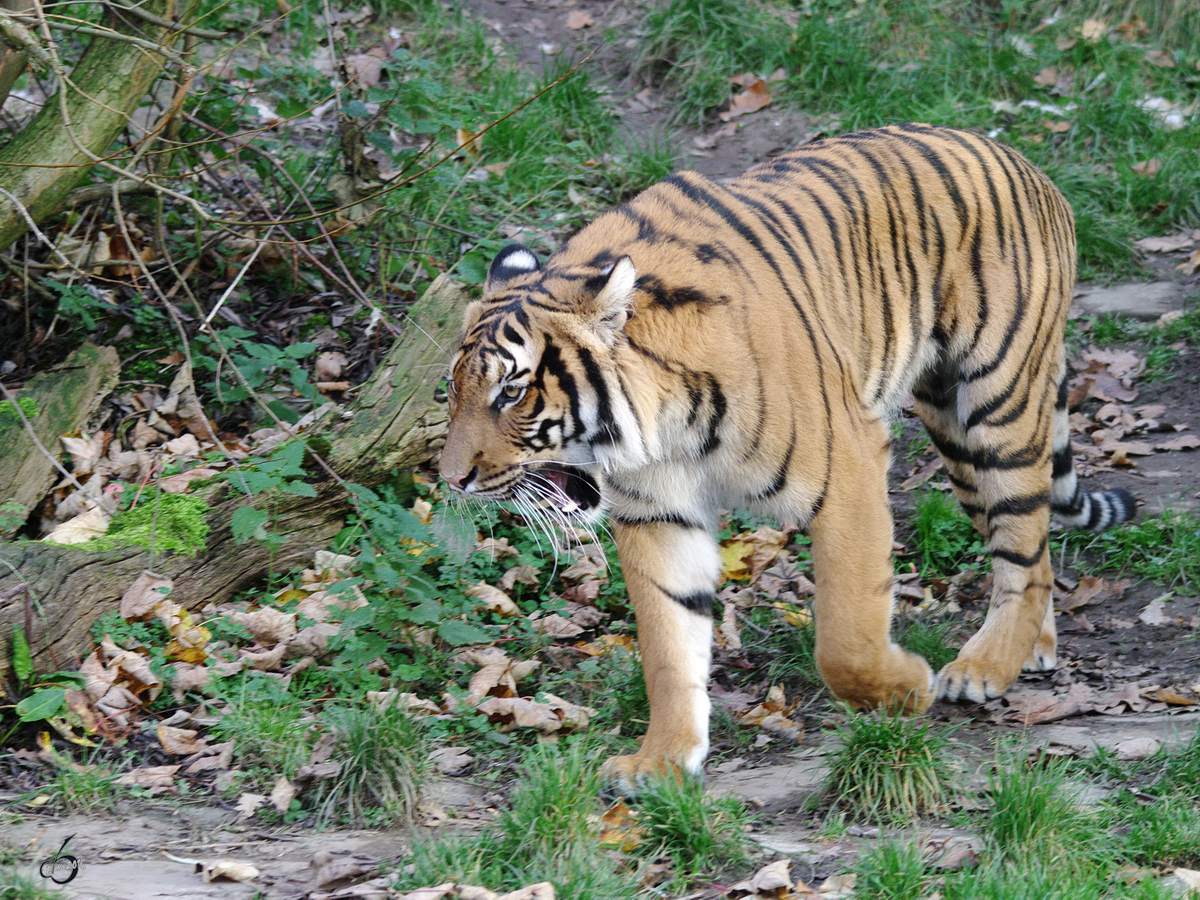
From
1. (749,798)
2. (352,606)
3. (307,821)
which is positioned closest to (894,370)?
(749,798)

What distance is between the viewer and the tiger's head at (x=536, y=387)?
314 centimetres

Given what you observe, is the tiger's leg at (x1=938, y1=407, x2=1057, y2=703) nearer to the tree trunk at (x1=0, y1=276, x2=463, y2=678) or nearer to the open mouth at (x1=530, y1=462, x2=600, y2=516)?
the open mouth at (x1=530, y1=462, x2=600, y2=516)

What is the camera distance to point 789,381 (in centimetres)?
330

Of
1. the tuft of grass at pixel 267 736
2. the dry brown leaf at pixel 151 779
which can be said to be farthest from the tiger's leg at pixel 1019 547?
the dry brown leaf at pixel 151 779

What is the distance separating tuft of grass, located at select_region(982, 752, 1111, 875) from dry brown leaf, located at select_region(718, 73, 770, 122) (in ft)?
18.4

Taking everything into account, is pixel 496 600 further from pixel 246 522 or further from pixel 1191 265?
pixel 1191 265

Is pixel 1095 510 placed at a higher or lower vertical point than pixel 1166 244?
lower

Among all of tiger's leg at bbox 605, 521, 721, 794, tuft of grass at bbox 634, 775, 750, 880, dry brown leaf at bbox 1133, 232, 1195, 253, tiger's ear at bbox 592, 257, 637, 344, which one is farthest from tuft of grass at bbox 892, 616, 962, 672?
dry brown leaf at bbox 1133, 232, 1195, 253

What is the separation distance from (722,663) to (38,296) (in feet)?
10.9

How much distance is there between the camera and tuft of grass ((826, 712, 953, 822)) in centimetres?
302

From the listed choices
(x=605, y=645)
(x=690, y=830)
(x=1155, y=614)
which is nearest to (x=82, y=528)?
(x=605, y=645)

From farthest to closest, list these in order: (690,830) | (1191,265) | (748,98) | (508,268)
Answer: (748,98) → (1191,265) → (508,268) → (690,830)

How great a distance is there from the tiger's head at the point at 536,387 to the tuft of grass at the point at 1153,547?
2.57 metres

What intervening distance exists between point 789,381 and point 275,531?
204cm
